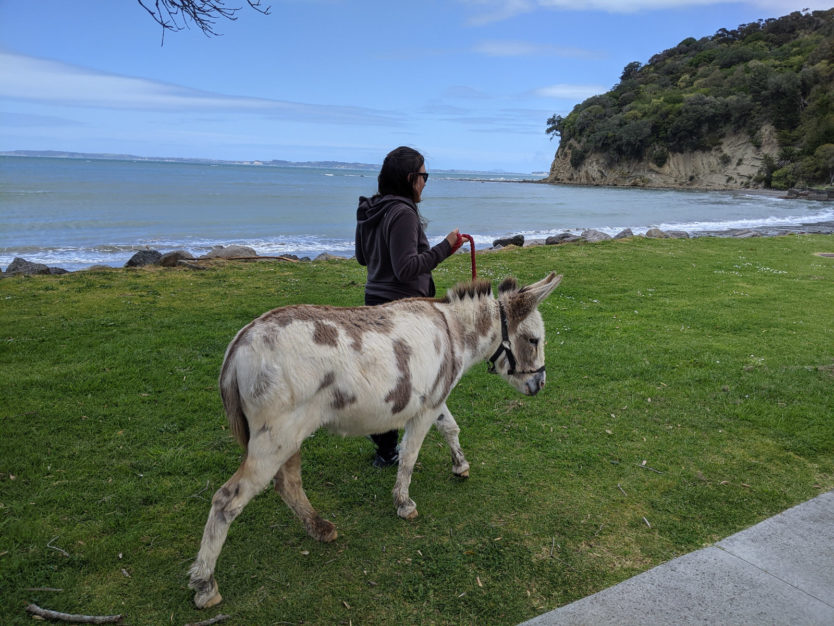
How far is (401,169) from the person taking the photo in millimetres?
4484

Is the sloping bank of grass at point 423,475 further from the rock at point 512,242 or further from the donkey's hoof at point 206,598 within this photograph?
the rock at point 512,242

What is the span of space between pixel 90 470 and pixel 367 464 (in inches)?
100

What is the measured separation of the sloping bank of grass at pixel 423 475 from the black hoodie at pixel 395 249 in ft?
6.01

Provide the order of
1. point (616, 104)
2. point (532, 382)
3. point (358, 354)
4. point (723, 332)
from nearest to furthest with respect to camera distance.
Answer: point (358, 354) → point (532, 382) → point (723, 332) → point (616, 104)

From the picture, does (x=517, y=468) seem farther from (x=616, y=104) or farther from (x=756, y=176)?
(x=616, y=104)

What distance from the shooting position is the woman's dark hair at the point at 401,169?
4484 millimetres

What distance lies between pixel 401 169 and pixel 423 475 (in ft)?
9.39

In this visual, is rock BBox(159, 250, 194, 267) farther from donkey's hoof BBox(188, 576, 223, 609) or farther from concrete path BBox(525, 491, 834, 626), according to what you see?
concrete path BBox(525, 491, 834, 626)

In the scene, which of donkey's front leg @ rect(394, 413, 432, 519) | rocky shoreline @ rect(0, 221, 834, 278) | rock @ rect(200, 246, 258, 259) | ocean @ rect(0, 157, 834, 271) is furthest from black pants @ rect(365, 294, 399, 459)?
ocean @ rect(0, 157, 834, 271)

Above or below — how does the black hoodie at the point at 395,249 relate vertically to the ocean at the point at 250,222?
above

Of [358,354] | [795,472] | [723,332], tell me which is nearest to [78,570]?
[358,354]

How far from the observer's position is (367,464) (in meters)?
5.30

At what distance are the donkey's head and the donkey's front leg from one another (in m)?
0.90

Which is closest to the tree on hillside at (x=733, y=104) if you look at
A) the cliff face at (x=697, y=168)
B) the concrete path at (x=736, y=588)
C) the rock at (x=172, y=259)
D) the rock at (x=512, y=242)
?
the cliff face at (x=697, y=168)
